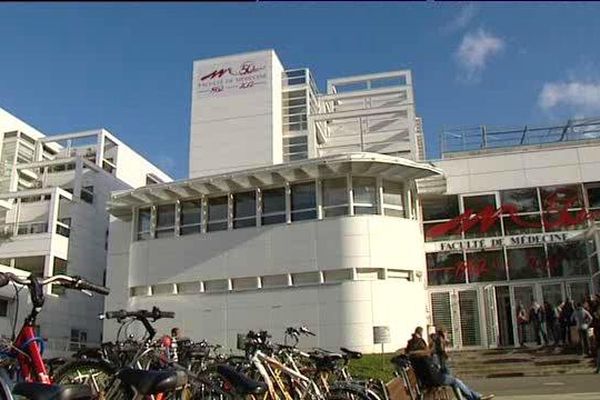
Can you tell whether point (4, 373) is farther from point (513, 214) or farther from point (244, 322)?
point (513, 214)

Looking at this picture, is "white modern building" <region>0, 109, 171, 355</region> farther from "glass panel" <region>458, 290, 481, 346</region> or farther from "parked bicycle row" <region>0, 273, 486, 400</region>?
"parked bicycle row" <region>0, 273, 486, 400</region>

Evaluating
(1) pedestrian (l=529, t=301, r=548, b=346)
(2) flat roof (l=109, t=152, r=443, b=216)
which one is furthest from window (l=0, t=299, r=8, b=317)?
(1) pedestrian (l=529, t=301, r=548, b=346)

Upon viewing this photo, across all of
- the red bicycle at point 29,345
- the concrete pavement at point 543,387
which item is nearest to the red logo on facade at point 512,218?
the concrete pavement at point 543,387

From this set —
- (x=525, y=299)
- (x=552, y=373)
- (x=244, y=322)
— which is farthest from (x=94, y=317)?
(x=552, y=373)

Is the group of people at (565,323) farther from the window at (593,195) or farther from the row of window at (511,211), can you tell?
the window at (593,195)

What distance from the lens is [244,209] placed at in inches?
914

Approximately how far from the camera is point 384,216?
21781mm

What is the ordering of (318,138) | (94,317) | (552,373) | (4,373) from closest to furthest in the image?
(4,373)
(552,373)
(94,317)
(318,138)

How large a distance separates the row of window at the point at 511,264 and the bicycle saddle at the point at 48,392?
20642mm

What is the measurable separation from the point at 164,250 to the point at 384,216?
824cm

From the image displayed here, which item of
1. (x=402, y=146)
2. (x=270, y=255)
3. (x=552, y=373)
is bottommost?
(x=552, y=373)

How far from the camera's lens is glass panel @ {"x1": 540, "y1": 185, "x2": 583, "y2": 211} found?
23.1m

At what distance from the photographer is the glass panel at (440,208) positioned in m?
24.1

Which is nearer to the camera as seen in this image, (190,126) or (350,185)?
(350,185)
